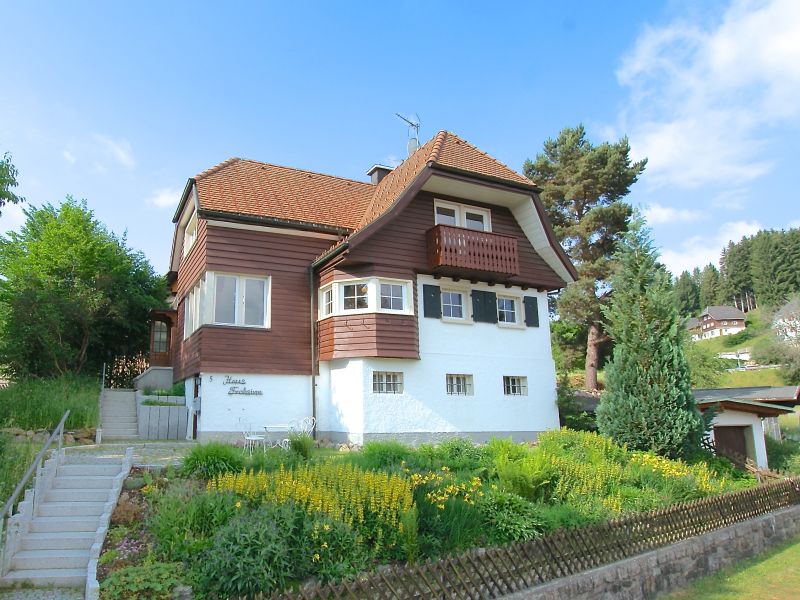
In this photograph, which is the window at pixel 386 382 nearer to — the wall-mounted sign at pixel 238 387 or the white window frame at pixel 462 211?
the wall-mounted sign at pixel 238 387

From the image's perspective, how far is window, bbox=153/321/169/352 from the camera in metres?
24.0

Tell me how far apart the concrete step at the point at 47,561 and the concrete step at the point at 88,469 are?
81.5 inches

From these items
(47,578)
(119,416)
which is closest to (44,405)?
(119,416)

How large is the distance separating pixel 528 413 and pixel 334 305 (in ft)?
23.0

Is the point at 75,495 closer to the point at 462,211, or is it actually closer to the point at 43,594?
the point at 43,594

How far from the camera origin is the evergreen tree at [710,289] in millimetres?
105319

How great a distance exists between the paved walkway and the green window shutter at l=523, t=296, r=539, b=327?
10860mm

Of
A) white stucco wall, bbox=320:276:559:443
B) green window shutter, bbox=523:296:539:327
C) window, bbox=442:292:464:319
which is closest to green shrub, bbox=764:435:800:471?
white stucco wall, bbox=320:276:559:443

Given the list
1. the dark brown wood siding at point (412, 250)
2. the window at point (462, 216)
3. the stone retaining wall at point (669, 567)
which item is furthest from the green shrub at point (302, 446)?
the window at point (462, 216)

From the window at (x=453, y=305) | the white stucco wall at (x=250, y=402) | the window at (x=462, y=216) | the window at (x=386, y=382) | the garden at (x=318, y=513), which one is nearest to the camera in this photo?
the garden at (x=318, y=513)

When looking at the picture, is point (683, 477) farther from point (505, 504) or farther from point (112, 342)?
point (112, 342)

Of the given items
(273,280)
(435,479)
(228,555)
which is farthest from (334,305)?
(228,555)

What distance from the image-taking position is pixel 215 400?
15.5 metres

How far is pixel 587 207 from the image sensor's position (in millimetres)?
31953
